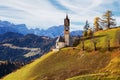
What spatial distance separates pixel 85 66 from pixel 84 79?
140 feet

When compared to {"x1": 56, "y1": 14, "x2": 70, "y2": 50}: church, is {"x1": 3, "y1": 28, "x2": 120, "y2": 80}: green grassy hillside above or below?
below

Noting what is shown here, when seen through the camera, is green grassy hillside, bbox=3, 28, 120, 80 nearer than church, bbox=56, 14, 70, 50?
Yes

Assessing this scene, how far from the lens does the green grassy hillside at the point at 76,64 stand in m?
128

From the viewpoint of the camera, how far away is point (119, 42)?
15762 centimetres

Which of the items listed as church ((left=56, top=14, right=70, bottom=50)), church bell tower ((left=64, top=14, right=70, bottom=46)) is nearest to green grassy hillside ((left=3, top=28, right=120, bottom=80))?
church ((left=56, top=14, right=70, bottom=50))

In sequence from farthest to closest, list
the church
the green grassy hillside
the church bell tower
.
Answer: the church bell tower < the church < the green grassy hillside

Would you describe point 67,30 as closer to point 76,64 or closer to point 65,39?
point 65,39

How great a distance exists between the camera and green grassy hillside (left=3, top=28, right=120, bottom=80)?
128 m

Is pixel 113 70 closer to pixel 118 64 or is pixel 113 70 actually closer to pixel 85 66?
pixel 118 64

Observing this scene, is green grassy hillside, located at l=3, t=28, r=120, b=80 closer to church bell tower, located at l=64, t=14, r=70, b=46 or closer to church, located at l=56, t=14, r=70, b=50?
church, located at l=56, t=14, r=70, b=50

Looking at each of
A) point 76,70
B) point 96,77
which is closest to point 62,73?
point 76,70

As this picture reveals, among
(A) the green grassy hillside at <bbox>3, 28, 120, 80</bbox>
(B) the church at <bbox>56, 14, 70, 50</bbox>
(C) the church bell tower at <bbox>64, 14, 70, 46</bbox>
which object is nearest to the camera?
(A) the green grassy hillside at <bbox>3, 28, 120, 80</bbox>

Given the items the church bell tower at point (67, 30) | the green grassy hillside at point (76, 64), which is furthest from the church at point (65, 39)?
the green grassy hillside at point (76, 64)

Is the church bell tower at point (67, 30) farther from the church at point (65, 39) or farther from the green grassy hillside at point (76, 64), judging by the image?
the green grassy hillside at point (76, 64)
